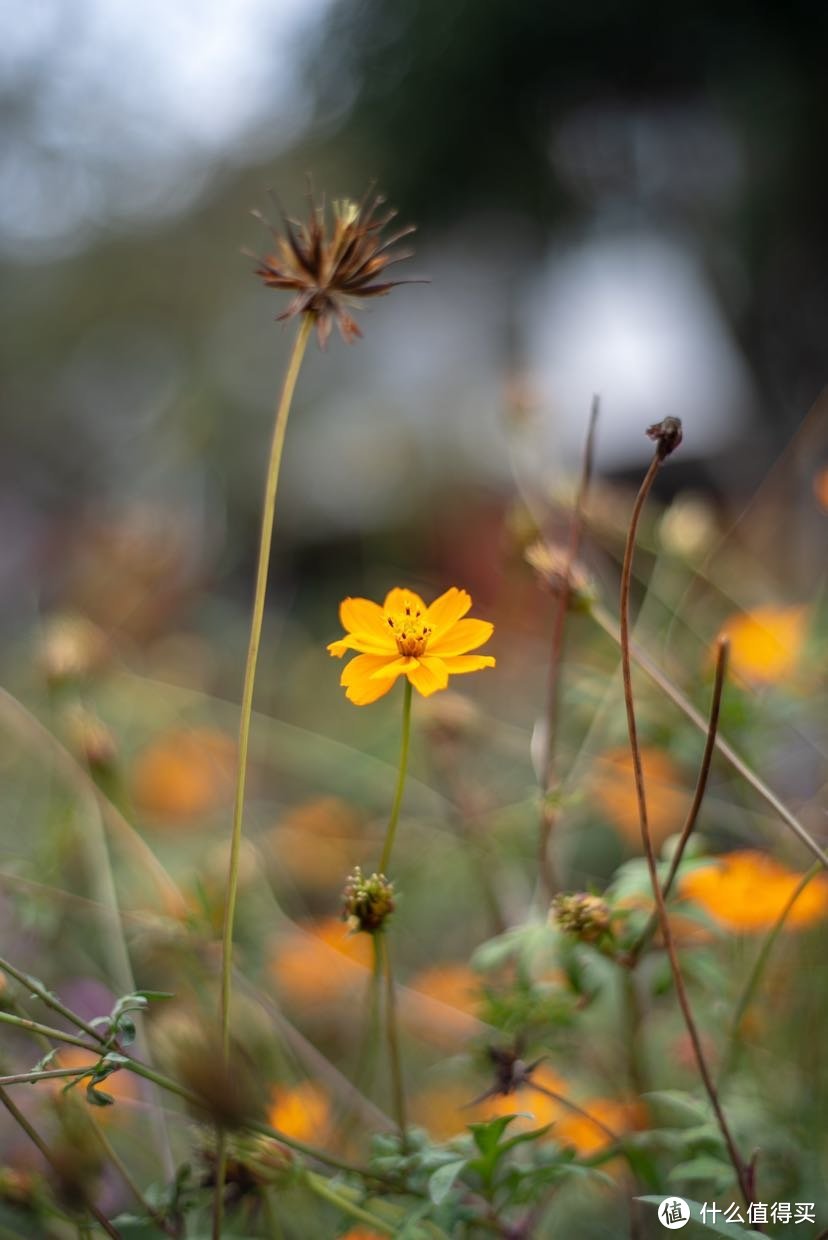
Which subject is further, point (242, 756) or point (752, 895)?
point (752, 895)

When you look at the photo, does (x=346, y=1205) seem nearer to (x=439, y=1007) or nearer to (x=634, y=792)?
(x=439, y=1007)

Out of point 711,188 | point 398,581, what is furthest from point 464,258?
point 398,581

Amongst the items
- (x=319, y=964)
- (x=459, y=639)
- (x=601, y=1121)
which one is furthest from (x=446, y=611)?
(x=319, y=964)

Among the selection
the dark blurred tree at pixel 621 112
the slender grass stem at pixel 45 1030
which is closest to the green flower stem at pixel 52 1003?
the slender grass stem at pixel 45 1030

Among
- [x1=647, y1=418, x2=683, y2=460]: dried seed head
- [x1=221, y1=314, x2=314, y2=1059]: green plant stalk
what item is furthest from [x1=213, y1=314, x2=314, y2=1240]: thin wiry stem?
[x1=647, y1=418, x2=683, y2=460]: dried seed head

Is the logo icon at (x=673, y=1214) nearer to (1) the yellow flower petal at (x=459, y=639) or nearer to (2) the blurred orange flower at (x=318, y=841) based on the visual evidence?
(1) the yellow flower petal at (x=459, y=639)

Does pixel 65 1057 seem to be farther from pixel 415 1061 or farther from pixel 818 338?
pixel 818 338

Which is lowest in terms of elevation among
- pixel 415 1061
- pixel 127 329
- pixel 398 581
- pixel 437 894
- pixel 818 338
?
pixel 415 1061
